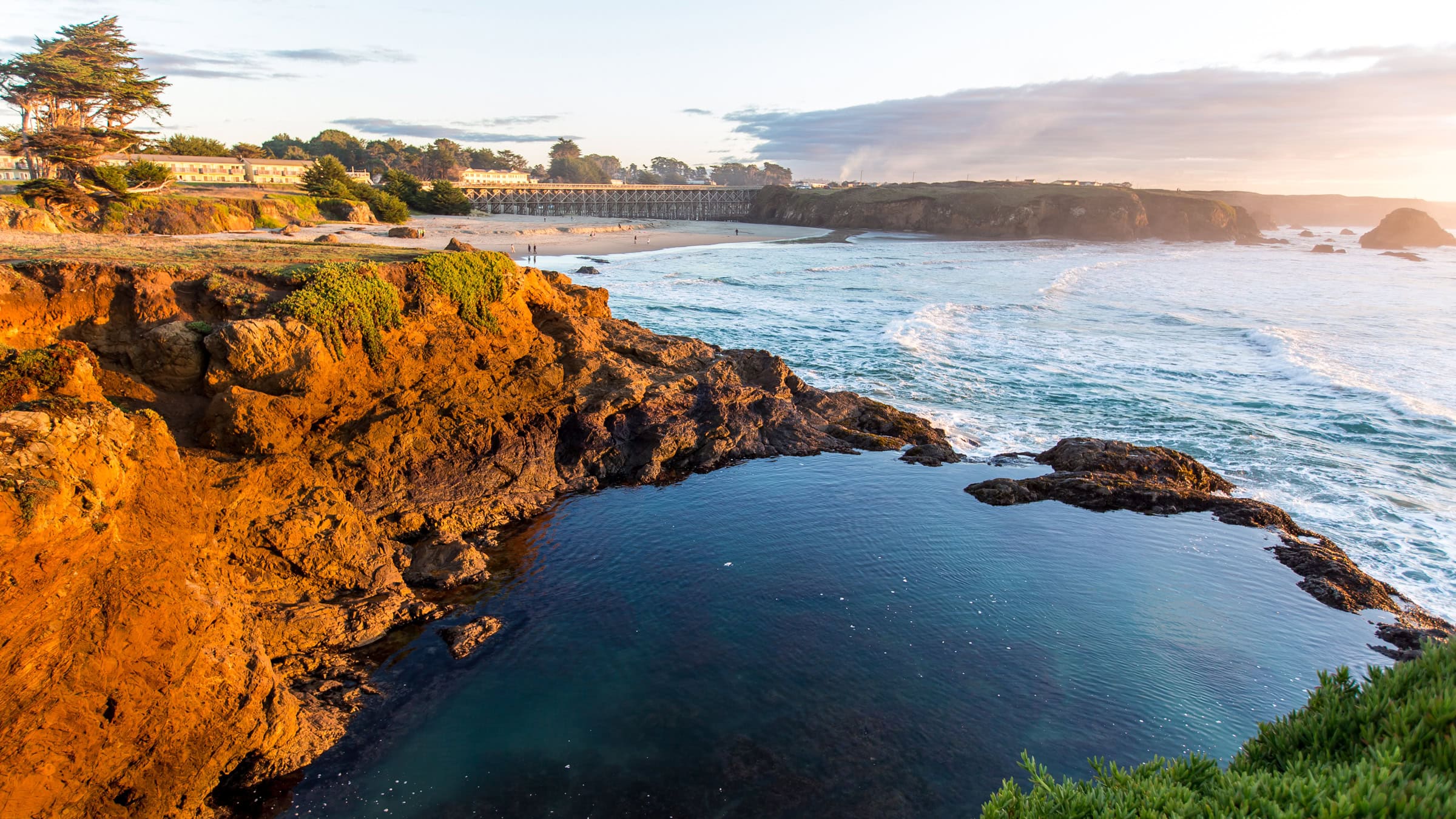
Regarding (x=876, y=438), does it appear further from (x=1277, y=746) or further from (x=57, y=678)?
(x=57, y=678)

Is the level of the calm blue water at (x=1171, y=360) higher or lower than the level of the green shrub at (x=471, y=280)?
lower

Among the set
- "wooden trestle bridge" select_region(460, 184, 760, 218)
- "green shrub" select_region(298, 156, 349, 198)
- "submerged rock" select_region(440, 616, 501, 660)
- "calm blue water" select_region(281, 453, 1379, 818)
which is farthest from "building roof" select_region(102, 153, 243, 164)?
"calm blue water" select_region(281, 453, 1379, 818)

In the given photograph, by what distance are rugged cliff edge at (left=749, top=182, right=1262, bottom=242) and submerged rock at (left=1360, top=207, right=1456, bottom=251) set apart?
49.3 feet

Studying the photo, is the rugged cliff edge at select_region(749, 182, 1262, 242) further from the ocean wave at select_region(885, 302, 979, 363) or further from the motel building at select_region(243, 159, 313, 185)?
the motel building at select_region(243, 159, 313, 185)

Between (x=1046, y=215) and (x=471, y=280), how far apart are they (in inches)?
4802

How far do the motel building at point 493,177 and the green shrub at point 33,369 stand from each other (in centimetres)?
11096

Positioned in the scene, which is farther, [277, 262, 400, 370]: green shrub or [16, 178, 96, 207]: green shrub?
[16, 178, 96, 207]: green shrub

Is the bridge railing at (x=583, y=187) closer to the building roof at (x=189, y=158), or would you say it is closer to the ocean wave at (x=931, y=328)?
the building roof at (x=189, y=158)

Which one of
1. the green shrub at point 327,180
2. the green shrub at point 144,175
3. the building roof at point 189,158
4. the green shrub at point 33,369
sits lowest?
the green shrub at point 33,369

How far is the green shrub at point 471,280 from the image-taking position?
15.6 meters

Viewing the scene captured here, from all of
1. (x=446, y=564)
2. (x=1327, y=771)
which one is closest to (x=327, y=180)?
(x=446, y=564)

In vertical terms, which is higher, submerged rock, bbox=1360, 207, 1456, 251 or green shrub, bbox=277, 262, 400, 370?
submerged rock, bbox=1360, 207, 1456, 251

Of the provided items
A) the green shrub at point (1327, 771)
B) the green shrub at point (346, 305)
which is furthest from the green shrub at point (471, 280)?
the green shrub at point (1327, 771)

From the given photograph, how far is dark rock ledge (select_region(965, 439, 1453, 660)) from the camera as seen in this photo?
11.0 meters
